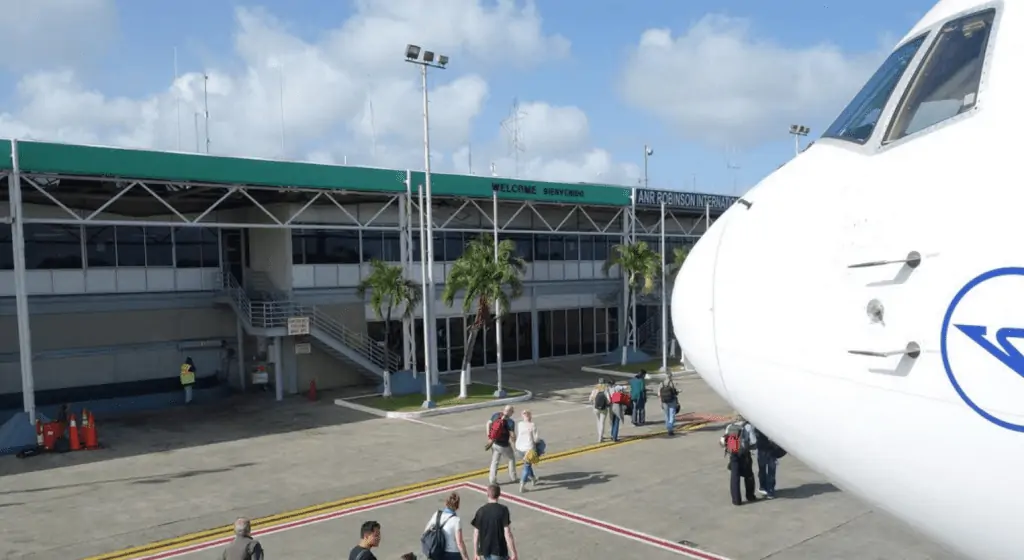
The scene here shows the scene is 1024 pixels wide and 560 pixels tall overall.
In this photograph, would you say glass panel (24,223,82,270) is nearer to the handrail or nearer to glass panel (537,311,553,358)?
the handrail

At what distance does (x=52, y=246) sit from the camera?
25.1m

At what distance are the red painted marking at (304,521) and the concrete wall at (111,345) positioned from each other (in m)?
16.1

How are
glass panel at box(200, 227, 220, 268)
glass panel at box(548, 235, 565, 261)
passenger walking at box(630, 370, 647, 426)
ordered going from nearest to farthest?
passenger walking at box(630, 370, 647, 426), glass panel at box(200, 227, 220, 268), glass panel at box(548, 235, 565, 261)

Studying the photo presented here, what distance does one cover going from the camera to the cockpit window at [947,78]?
3.72 m

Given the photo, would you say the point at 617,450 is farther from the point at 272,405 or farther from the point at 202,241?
the point at 202,241

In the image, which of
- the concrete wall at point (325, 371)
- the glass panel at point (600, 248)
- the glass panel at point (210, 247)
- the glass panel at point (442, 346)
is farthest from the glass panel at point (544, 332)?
the glass panel at point (210, 247)

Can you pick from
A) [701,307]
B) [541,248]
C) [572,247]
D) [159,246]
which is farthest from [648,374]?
[701,307]

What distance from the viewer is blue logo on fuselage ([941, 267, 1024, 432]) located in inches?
124

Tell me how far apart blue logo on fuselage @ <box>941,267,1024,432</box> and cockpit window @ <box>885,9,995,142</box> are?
2.94ft

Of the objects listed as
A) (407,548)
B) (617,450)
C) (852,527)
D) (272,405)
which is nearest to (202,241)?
(272,405)

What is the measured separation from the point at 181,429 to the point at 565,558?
49.6 ft

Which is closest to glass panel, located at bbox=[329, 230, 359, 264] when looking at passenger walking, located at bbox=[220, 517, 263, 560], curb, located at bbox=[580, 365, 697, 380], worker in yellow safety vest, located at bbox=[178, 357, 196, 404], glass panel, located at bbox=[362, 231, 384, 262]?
glass panel, located at bbox=[362, 231, 384, 262]

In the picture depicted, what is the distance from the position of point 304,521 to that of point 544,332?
23.9 meters

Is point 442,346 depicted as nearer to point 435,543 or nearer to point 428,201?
point 428,201
